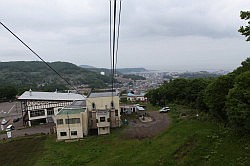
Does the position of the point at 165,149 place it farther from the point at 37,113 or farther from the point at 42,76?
the point at 42,76

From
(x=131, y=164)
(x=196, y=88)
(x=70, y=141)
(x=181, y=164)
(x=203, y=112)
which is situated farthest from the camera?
(x=196, y=88)

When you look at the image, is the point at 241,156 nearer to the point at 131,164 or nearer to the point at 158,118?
the point at 131,164

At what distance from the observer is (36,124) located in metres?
34.2

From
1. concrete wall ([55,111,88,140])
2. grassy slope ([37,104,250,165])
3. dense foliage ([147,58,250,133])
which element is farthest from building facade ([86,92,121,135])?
dense foliage ([147,58,250,133])

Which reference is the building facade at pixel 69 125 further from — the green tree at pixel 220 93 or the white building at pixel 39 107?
the green tree at pixel 220 93

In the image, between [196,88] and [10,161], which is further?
[196,88]

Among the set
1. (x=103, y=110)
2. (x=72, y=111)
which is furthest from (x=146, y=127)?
(x=72, y=111)

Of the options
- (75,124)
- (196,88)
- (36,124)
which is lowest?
(36,124)

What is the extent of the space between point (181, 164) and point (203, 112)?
1341cm

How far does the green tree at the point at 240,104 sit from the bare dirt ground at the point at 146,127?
899 centimetres

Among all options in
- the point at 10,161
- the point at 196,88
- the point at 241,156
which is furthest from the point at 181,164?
the point at 196,88

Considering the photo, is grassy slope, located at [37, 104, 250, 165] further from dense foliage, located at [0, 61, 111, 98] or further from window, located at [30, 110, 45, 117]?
dense foliage, located at [0, 61, 111, 98]

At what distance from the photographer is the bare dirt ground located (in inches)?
928

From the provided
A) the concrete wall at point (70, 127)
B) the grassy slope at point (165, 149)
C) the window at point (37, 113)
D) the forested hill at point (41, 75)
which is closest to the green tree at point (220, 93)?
the grassy slope at point (165, 149)
